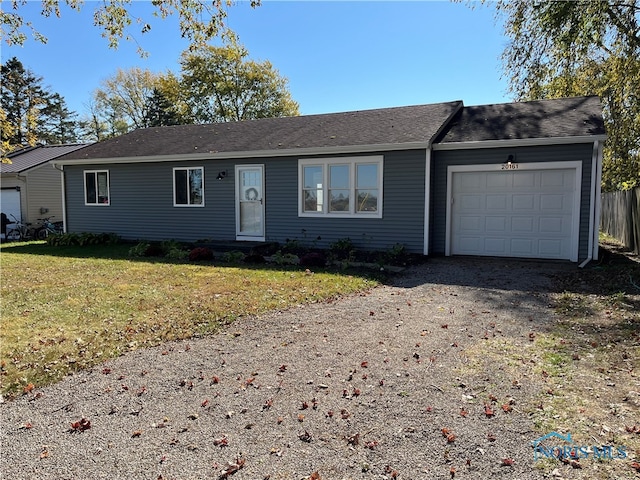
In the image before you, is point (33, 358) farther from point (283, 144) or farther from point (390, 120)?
point (390, 120)

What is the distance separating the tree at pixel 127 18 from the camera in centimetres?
639

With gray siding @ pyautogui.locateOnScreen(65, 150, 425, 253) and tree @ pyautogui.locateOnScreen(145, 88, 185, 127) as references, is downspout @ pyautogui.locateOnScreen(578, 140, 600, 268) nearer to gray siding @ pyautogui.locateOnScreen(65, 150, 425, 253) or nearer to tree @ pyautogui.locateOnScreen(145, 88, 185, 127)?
gray siding @ pyautogui.locateOnScreen(65, 150, 425, 253)

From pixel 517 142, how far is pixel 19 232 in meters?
17.7

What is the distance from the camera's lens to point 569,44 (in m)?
10.4

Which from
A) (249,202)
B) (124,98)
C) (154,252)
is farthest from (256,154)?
(124,98)

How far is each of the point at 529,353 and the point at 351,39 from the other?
11.5m

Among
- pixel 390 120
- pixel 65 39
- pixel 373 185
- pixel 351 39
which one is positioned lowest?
pixel 373 185

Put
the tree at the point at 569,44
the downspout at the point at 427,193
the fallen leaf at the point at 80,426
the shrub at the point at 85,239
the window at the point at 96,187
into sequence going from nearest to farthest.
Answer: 1. the fallen leaf at the point at 80,426
2. the downspout at the point at 427,193
3. the tree at the point at 569,44
4. the shrub at the point at 85,239
5. the window at the point at 96,187

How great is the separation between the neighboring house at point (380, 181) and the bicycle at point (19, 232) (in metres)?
4.22

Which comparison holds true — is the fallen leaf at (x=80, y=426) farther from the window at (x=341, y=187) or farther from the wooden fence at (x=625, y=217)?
the wooden fence at (x=625, y=217)

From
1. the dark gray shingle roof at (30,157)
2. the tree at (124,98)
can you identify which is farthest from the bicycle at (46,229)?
the tree at (124,98)

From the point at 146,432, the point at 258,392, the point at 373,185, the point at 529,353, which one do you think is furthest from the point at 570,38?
the point at 146,432

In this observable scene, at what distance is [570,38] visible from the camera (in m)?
10.2

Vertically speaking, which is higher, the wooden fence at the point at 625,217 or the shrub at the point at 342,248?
the wooden fence at the point at 625,217
